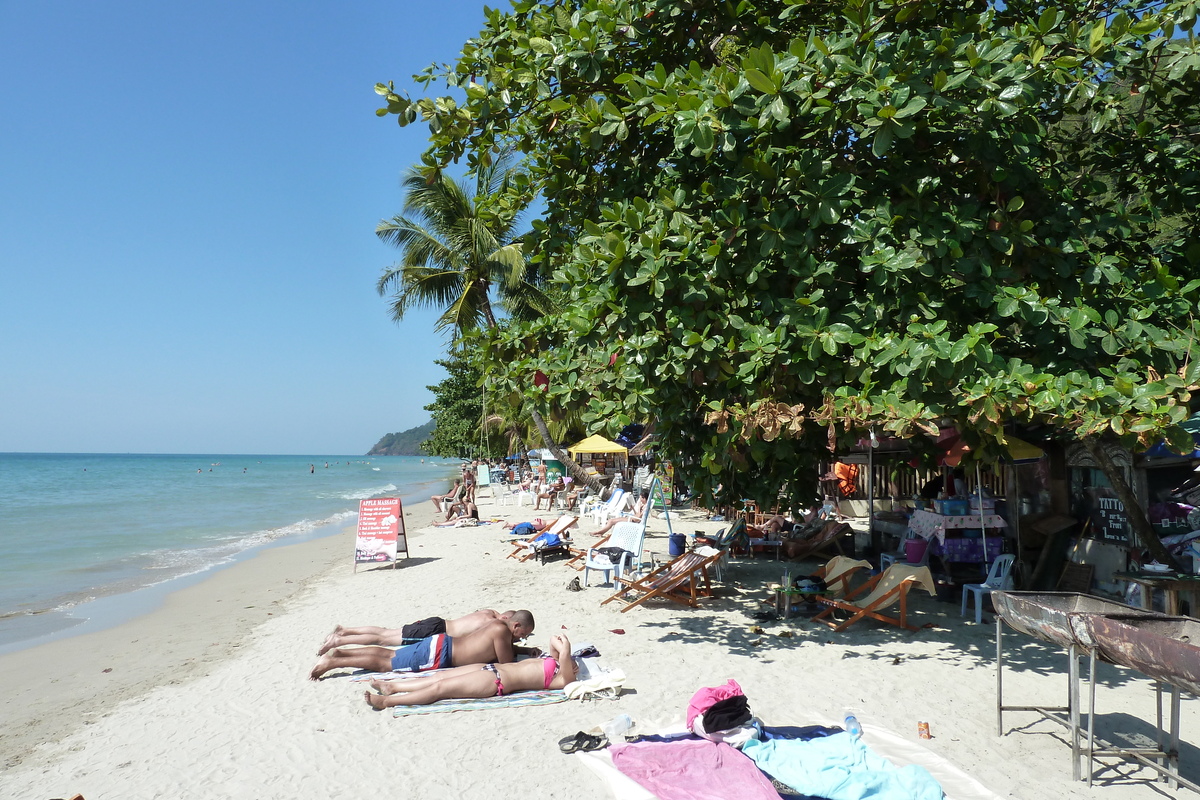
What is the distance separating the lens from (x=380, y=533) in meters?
12.1

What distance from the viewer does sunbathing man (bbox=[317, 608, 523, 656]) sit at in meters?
6.04

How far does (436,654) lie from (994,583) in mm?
5621

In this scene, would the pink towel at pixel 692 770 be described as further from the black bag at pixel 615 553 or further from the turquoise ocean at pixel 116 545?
the turquoise ocean at pixel 116 545

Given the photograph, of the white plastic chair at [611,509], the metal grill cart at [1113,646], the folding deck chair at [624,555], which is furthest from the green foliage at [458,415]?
the metal grill cart at [1113,646]

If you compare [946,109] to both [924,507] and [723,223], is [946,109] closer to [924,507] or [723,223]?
[723,223]

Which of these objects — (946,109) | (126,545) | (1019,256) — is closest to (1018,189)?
(1019,256)

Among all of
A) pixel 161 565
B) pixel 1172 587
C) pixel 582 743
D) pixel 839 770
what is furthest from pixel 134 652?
pixel 1172 587

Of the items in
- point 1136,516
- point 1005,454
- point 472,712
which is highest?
point 1005,454

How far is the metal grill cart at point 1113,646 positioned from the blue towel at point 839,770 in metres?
0.94

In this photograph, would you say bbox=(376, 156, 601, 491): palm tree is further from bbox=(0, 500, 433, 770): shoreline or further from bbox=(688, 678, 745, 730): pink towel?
bbox=(688, 678, 745, 730): pink towel

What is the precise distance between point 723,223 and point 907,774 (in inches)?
156

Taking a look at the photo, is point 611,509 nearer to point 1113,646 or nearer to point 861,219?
point 861,219

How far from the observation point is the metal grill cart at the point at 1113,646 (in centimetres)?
326

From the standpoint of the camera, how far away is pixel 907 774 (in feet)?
12.1
